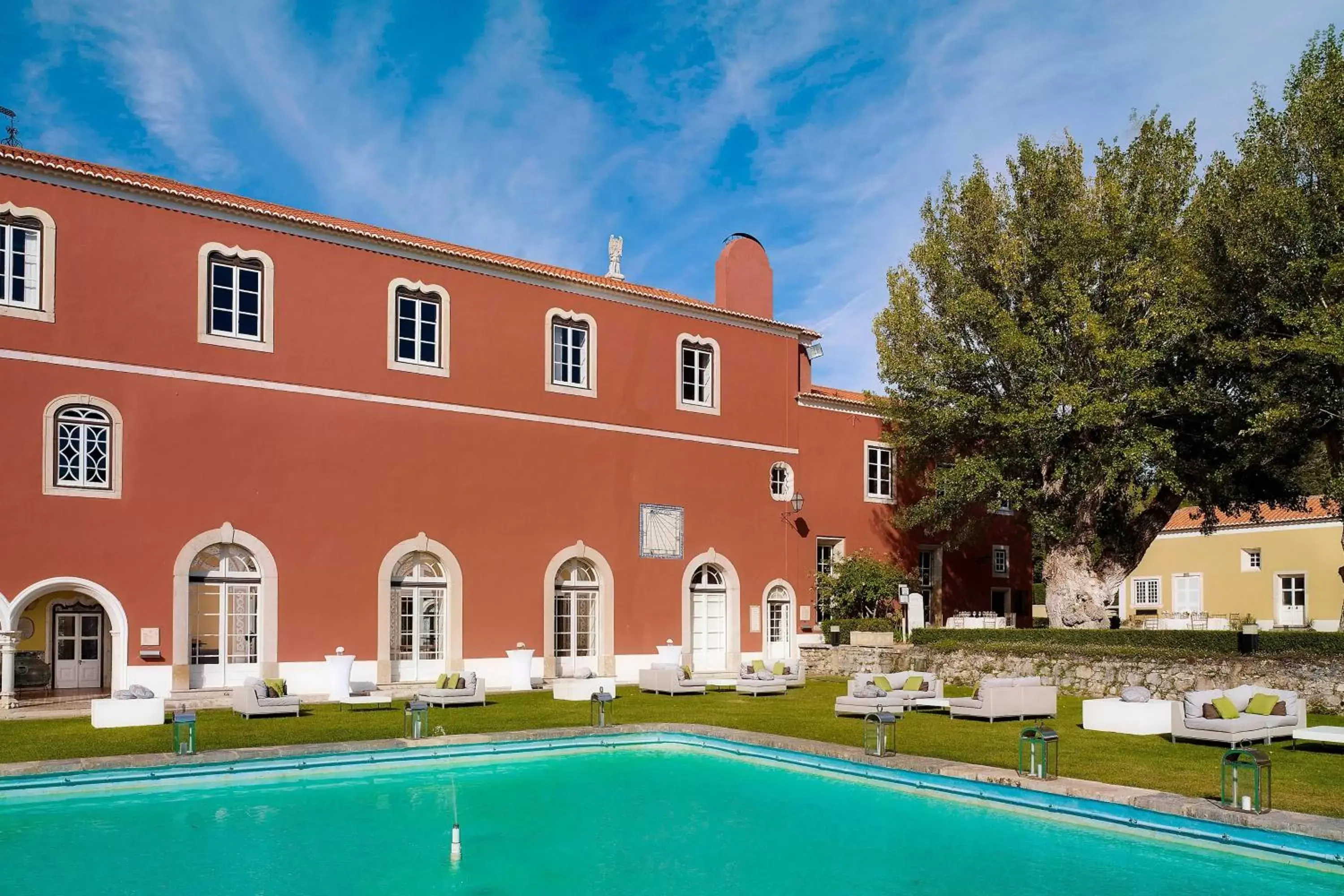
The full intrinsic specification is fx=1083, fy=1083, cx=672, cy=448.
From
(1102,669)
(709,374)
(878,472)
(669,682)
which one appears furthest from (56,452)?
(878,472)

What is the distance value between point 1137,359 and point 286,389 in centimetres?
1680

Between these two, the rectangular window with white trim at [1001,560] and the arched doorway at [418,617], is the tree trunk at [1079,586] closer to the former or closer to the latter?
the rectangular window with white trim at [1001,560]

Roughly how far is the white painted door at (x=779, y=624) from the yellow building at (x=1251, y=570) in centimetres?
1405

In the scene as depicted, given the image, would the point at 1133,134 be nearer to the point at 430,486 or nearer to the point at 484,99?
the point at 484,99

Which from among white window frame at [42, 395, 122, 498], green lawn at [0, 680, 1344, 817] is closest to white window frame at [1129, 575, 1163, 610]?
green lawn at [0, 680, 1344, 817]

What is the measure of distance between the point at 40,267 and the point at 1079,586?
72.7 ft

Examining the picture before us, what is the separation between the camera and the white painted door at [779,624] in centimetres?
2688

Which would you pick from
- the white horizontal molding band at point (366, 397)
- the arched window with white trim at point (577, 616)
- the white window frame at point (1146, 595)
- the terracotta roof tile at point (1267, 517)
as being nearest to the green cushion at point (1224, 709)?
the arched window with white trim at point (577, 616)

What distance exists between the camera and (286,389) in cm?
2011

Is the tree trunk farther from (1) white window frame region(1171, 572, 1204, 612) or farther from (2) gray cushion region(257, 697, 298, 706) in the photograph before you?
(2) gray cushion region(257, 697, 298, 706)

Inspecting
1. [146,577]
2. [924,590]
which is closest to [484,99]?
[146,577]

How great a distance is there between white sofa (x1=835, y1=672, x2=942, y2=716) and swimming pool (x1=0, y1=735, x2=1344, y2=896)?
4.29 metres

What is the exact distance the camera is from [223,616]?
1919 cm

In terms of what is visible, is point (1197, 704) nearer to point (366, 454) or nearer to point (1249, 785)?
point (1249, 785)
